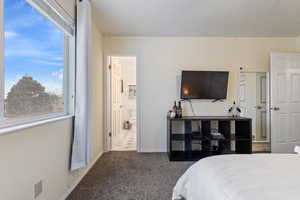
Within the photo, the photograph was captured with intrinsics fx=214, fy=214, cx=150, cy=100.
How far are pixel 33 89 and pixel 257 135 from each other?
4367 mm

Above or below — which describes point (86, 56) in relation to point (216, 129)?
above

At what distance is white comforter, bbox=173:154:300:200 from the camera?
1071 mm

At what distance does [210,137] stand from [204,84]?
1068 mm

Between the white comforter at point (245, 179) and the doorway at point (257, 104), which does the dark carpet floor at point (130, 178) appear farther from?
the doorway at point (257, 104)

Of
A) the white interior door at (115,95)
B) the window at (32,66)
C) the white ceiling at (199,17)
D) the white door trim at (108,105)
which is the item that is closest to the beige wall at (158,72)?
the white door trim at (108,105)

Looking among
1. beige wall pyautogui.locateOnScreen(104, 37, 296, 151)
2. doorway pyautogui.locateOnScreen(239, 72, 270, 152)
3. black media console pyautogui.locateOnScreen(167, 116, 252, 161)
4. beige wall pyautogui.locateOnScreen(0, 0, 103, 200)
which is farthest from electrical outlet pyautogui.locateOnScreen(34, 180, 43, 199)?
doorway pyautogui.locateOnScreen(239, 72, 270, 152)

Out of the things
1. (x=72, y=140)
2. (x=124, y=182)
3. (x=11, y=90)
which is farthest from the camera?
(x=124, y=182)

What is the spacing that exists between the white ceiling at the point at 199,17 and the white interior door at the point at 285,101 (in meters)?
0.62

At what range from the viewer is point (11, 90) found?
5.36 feet

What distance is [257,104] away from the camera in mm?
4555

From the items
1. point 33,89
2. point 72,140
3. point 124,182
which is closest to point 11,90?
point 33,89

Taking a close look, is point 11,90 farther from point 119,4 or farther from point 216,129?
point 216,129

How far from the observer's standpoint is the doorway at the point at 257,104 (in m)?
4.53

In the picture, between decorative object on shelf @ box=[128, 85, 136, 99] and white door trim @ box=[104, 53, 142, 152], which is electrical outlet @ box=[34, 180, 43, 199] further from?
decorative object on shelf @ box=[128, 85, 136, 99]
